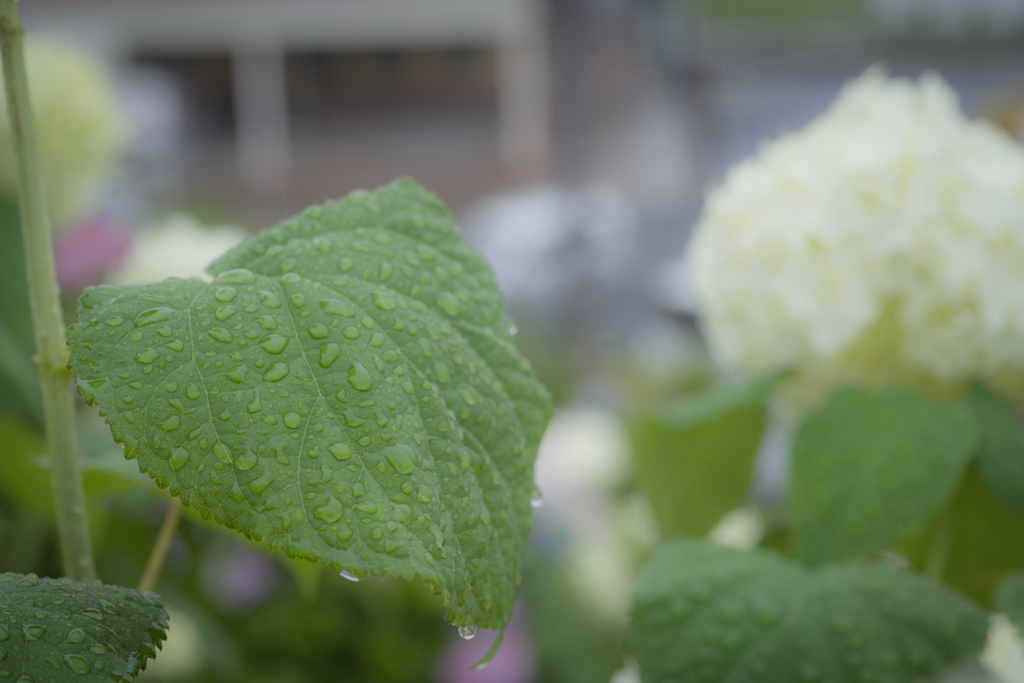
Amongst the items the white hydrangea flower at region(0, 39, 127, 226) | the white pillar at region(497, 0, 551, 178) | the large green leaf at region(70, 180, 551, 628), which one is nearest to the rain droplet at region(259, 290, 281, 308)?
the large green leaf at region(70, 180, 551, 628)

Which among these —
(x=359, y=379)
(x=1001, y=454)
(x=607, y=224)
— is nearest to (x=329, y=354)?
(x=359, y=379)

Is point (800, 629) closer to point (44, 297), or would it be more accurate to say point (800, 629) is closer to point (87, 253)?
point (44, 297)

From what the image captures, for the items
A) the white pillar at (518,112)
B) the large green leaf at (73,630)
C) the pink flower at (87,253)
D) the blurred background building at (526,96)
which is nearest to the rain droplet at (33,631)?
the large green leaf at (73,630)

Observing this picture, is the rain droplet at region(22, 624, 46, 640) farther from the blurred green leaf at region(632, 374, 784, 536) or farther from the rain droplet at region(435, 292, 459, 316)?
the blurred green leaf at region(632, 374, 784, 536)

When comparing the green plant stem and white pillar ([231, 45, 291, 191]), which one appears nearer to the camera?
the green plant stem

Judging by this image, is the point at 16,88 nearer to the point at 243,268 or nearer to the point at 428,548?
the point at 243,268
